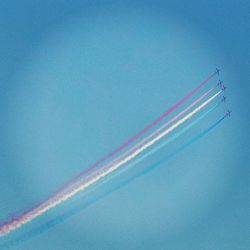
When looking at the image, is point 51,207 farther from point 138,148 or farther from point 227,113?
point 227,113

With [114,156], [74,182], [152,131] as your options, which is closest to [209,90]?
[152,131]

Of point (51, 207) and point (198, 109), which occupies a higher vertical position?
point (198, 109)

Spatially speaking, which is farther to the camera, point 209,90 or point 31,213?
point 209,90

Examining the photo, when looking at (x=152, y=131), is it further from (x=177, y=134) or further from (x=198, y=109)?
(x=198, y=109)

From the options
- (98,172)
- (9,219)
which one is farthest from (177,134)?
(9,219)

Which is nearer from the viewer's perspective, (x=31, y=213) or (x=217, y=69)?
(x=31, y=213)

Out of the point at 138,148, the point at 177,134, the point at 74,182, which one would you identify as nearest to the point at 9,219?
the point at 74,182

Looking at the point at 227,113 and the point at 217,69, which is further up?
the point at 217,69

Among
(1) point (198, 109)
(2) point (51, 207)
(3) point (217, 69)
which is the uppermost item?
(3) point (217, 69)
